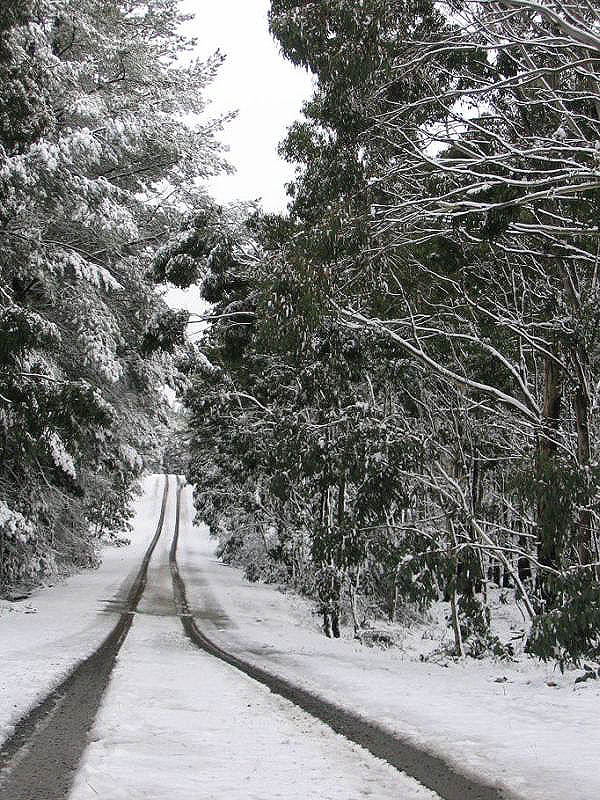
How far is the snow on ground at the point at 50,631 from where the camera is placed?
717 cm

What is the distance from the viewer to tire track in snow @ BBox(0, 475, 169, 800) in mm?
4000

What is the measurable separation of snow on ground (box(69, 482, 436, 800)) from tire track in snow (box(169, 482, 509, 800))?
0.42 ft

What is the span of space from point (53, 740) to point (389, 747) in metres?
2.37

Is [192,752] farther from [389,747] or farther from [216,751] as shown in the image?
[389,747]

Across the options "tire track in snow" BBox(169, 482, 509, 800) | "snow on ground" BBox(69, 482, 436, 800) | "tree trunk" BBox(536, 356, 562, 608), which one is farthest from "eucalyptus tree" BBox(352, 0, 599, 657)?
"snow on ground" BBox(69, 482, 436, 800)

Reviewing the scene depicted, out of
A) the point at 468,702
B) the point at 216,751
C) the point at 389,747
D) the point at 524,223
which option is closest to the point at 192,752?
the point at 216,751

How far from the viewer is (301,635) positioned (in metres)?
15.4

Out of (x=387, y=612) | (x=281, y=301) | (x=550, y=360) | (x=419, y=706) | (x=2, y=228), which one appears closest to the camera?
(x=419, y=706)

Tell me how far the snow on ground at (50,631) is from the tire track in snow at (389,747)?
7.92 ft

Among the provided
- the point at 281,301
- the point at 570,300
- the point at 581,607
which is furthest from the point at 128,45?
the point at 581,607

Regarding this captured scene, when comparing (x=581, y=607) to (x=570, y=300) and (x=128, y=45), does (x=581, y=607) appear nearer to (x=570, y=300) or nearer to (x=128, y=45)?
(x=570, y=300)

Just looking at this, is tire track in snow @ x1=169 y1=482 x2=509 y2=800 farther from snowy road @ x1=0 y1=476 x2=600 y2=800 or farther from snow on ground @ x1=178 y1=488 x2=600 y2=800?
snow on ground @ x1=178 y1=488 x2=600 y2=800

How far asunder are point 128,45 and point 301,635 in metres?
14.9

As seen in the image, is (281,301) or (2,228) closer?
(281,301)
